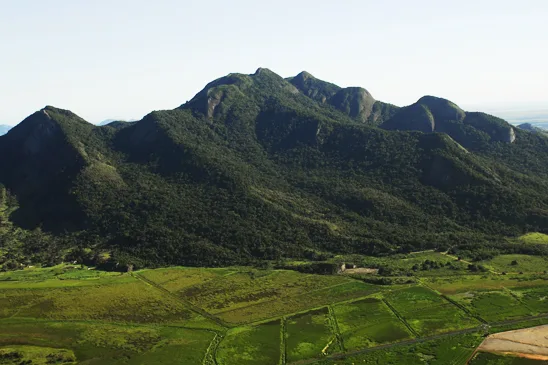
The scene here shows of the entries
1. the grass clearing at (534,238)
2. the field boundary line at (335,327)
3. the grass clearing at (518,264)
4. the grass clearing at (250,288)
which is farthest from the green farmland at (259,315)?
the grass clearing at (534,238)

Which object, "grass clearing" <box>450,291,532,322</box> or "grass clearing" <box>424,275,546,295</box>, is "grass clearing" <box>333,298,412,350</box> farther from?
"grass clearing" <box>424,275,546,295</box>

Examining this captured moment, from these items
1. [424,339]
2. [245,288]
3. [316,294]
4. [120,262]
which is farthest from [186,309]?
[424,339]

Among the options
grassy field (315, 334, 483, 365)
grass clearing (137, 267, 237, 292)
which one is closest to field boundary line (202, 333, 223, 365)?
grassy field (315, 334, 483, 365)

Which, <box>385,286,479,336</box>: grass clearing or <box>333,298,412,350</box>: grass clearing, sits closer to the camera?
<box>333,298,412,350</box>: grass clearing

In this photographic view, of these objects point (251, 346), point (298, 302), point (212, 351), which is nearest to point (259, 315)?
point (298, 302)

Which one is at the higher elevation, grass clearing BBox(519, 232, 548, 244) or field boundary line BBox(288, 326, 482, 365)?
grass clearing BBox(519, 232, 548, 244)

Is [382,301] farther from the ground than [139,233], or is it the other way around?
[139,233]

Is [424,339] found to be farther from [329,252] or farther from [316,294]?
[329,252]
